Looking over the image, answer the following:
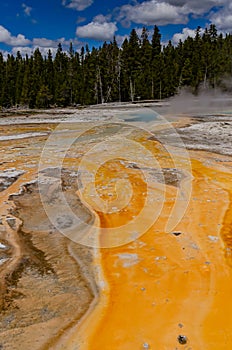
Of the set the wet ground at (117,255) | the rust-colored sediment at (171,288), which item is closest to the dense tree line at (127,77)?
the wet ground at (117,255)

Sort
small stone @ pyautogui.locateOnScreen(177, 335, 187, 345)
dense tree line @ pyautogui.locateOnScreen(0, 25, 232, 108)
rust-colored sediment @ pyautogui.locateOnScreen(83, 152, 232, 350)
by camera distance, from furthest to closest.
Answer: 1. dense tree line @ pyautogui.locateOnScreen(0, 25, 232, 108)
2. rust-colored sediment @ pyautogui.locateOnScreen(83, 152, 232, 350)
3. small stone @ pyautogui.locateOnScreen(177, 335, 187, 345)

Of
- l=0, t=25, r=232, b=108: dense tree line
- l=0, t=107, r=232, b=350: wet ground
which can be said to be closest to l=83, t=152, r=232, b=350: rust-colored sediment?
l=0, t=107, r=232, b=350: wet ground

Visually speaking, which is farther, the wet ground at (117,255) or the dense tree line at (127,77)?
the dense tree line at (127,77)

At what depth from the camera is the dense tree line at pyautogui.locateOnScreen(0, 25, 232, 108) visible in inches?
1821

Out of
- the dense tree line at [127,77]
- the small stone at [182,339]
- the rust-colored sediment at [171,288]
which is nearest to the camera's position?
the small stone at [182,339]

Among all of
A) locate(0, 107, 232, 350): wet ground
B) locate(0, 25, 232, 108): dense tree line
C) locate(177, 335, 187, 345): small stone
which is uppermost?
locate(0, 25, 232, 108): dense tree line

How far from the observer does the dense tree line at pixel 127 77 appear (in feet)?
152

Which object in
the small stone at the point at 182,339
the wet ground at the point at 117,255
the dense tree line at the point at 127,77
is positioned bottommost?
the small stone at the point at 182,339

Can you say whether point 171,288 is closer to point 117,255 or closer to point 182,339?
point 182,339

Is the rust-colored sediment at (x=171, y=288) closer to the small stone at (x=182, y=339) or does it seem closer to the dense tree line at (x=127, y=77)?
the small stone at (x=182, y=339)

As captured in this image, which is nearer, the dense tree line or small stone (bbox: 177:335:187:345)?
small stone (bbox: 177:335:187:345)

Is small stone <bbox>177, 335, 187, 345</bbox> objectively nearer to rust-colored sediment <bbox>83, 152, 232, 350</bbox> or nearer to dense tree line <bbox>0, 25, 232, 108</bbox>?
rust-colored sediment <bbox>83, 152, 232, 350</bbox>

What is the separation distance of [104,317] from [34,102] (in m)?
45.1

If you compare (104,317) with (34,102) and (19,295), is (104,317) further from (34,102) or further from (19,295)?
(34,102)
